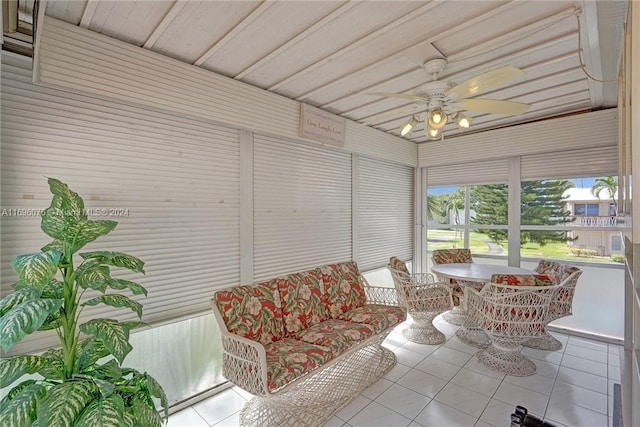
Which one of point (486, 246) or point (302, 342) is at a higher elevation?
point (486, 246)

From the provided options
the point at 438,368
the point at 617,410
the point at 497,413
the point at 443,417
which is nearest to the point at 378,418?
the point at 443,417

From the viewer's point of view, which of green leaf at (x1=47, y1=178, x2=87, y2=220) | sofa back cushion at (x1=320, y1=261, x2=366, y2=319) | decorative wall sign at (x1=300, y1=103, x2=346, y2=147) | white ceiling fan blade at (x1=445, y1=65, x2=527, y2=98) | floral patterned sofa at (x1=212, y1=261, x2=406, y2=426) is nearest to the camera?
green leaf at (x1=47, y1=178, x2=87, y2=220)

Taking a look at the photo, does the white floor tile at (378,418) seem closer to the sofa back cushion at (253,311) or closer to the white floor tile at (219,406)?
the sofa back cushion at (253,311)

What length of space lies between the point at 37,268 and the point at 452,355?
3459mm

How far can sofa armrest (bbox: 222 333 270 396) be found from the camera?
182 centimetres

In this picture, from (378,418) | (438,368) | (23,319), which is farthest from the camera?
(438,368)

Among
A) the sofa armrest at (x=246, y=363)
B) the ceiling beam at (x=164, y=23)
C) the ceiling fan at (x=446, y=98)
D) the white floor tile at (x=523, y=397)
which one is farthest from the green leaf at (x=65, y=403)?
the white floor tile at (x=523, y=397)

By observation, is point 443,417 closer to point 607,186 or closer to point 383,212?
point 383,212

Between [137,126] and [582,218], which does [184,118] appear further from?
[582,218]

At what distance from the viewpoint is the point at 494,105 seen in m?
2.21

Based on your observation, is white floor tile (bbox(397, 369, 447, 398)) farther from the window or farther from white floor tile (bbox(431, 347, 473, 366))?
the window

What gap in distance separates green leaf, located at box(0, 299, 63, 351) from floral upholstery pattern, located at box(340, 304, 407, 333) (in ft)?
7.28

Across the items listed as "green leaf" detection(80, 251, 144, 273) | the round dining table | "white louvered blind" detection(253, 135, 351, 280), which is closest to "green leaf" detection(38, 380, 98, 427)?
"green leaf" detection(80, 251, 144, 273)

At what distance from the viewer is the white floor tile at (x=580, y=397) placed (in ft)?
7.49
